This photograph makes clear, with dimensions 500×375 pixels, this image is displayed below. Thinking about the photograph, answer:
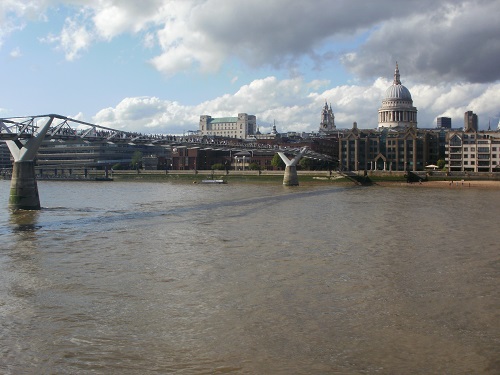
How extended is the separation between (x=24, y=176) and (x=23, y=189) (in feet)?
2.79

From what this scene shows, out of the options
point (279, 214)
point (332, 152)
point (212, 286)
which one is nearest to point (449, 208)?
point (279, 214)

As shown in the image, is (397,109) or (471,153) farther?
(397,109)

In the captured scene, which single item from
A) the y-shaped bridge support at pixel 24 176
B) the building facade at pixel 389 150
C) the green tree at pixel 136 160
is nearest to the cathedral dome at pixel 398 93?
the building facade at pixel 389 150

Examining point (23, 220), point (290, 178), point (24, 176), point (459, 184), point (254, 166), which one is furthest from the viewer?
point (254, 166)

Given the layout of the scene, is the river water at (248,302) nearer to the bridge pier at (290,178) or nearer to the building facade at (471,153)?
the bridge pier at (290,178)

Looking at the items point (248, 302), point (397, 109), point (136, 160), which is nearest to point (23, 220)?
point (248, 302)

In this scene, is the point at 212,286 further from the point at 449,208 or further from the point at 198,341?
the point at 449,208

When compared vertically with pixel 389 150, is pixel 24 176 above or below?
below

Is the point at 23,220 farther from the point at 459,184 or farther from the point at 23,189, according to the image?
the point at 459,184

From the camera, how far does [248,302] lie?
1255cm

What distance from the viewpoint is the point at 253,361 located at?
9.11m

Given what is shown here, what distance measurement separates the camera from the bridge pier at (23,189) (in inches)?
1390

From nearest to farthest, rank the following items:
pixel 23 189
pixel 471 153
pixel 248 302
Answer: pixel 248 302
pixel 23 189
pixel 471 153

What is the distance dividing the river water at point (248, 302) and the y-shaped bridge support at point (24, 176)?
1133 centimetres
